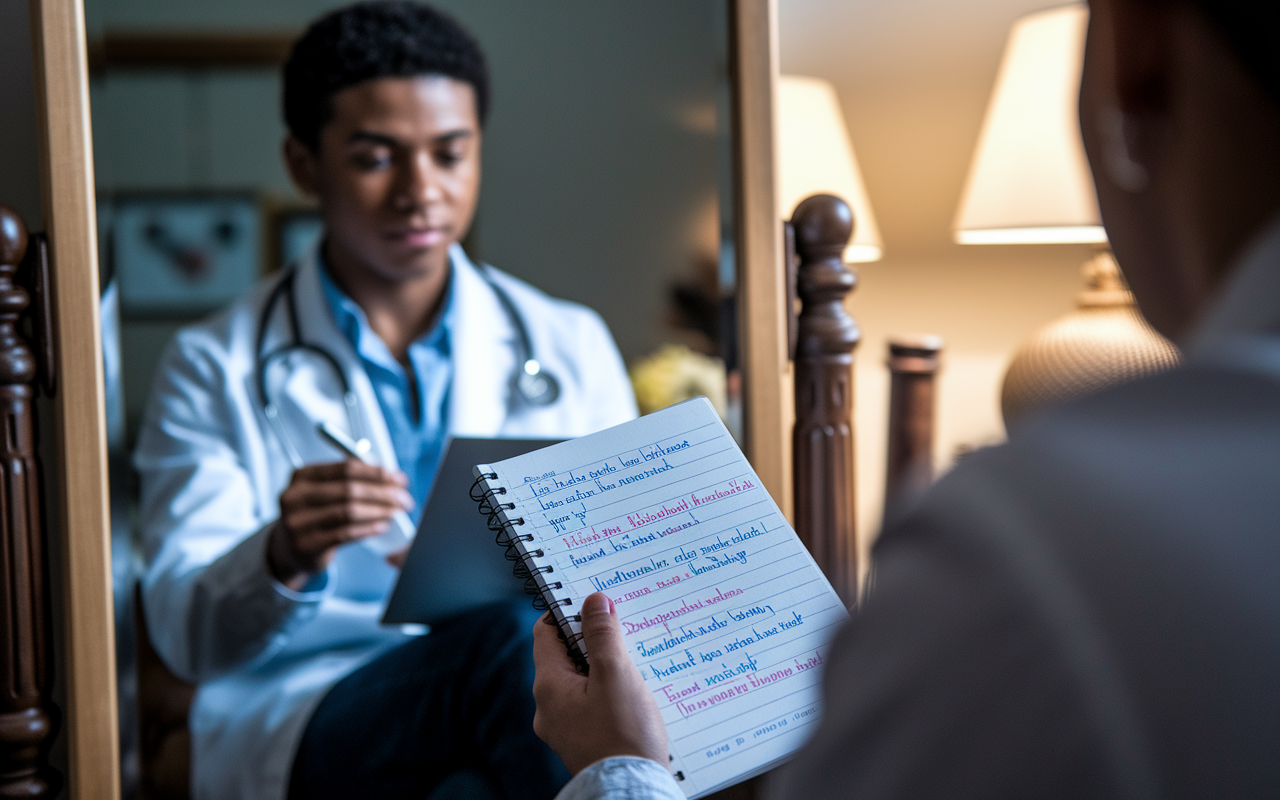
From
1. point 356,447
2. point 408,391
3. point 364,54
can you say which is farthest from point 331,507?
point 364,54

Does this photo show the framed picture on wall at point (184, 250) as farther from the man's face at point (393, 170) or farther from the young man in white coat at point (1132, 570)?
the young man in white coat at point (1132, 570)

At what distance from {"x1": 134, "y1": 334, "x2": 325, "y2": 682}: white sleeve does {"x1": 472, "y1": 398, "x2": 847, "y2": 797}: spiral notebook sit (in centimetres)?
42

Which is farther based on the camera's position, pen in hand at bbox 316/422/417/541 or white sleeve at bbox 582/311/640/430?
white sleeve at bbox 582/311/640/430

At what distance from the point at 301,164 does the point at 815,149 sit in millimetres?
598

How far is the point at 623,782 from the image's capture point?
0.41 metres

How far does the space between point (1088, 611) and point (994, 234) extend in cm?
116

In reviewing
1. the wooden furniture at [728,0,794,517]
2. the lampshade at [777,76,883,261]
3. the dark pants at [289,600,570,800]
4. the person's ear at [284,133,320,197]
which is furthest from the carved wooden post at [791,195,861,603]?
the person's ear at [284,133,320,197]

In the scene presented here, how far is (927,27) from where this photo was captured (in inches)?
54.0

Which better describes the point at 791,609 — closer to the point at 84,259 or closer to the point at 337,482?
the point at 337,482

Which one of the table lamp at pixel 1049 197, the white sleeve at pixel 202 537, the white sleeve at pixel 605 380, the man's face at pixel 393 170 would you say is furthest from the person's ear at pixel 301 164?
the table lamp at pixel 1049 197

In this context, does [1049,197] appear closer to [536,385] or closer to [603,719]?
[536,385]

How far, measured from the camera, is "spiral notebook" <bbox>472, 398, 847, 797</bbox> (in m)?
0.50

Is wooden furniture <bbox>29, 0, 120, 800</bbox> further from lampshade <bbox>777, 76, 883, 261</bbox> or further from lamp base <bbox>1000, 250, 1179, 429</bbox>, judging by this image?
lamp base <bbox>1000, 250, 1179, 429</bbox>

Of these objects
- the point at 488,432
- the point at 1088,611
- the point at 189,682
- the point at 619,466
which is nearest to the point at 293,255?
the point at 488,432
